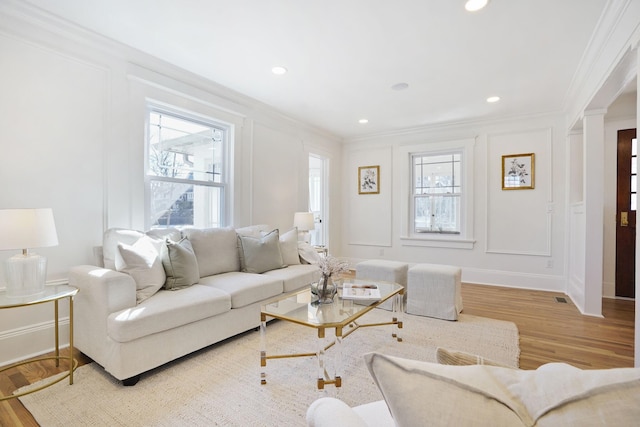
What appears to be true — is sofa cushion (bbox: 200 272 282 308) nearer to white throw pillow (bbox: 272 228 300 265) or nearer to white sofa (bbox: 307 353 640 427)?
white throw pillow (bbox: 272 228 300 265)

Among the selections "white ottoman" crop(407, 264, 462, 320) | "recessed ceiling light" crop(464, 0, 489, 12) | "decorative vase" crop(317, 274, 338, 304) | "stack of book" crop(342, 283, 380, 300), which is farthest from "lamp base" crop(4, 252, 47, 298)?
"recessed ceiling light" crop(464, 0, 489, 12)

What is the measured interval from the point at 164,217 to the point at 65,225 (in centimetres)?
93

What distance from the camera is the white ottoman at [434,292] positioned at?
3.22 metres

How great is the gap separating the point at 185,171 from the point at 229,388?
2.43 metres

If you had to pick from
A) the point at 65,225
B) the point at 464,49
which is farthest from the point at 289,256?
the point at 464,49

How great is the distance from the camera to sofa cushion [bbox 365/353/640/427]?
0.42 meters

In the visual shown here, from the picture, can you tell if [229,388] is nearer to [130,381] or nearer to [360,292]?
[130,381]

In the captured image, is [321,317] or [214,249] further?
[214,249]

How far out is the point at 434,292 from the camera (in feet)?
10.8

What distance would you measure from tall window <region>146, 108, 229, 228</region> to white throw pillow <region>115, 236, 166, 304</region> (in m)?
0.91

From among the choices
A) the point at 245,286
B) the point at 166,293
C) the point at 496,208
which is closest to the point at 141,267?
the point at 166,293

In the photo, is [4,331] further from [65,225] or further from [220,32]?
[220,32]

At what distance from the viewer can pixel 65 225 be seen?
254 cm

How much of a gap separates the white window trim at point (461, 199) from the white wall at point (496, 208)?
29mm
